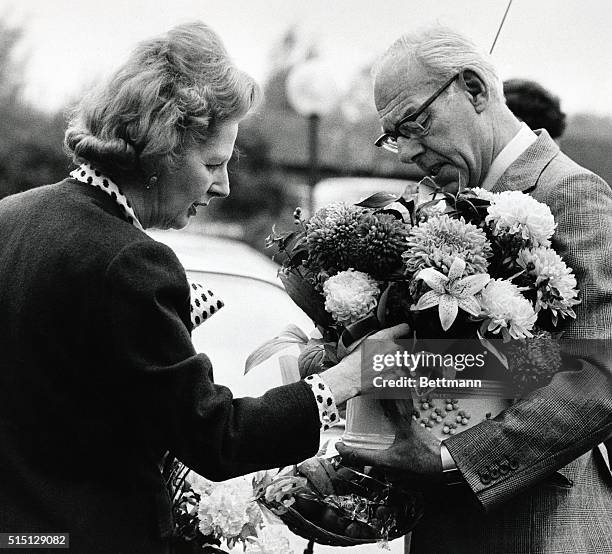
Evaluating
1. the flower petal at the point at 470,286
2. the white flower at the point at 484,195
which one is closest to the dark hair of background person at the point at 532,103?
the white flower at the point at 484,195

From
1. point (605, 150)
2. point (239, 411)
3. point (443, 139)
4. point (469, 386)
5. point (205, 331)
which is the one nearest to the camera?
point (239, 411)

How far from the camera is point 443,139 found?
7.32ft

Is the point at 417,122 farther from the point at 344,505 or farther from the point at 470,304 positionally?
the point at 344,505

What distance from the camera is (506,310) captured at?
1767 millimetres

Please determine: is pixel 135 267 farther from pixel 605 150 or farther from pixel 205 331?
pixel 605 150

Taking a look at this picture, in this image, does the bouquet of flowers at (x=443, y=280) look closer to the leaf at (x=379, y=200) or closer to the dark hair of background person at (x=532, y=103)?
the leaf at (x=379, y=200)

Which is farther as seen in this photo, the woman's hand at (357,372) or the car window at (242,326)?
the car window at (242,326)

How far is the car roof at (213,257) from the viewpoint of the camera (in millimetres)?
3961

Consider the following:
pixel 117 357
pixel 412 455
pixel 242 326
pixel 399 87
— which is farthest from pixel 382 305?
pixel 242 326

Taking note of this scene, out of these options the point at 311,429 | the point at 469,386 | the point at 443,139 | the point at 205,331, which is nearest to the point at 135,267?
the point at 311,429

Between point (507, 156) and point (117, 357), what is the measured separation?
114cm

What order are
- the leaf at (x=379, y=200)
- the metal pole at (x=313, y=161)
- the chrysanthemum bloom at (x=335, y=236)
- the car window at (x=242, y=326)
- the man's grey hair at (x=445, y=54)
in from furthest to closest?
1. the metal pole at (x=313, y=161)
2. the car window at (x=242, y=326)
3. the man's grey hair at (x=445, y=54)
4. the leaf at (x=379, y=200)
5. the chrysanthemum bloom at (x=335, y=236)

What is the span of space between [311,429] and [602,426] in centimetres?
65

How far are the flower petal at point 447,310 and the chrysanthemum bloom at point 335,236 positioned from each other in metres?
0.21
